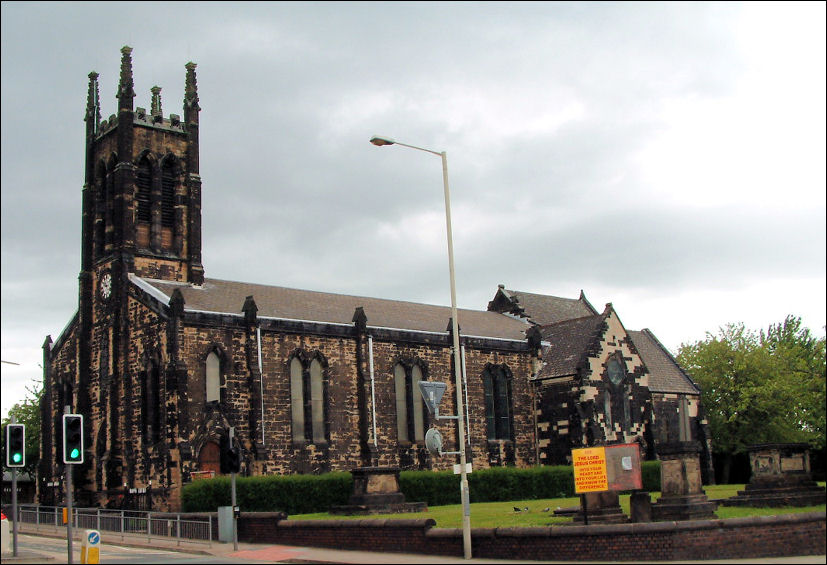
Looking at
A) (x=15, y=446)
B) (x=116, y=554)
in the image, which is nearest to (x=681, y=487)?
(x=116, y=554)

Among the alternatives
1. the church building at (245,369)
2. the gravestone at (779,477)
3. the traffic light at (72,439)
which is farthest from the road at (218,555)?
the church building at (245,369)

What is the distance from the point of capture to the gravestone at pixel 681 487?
24.3m

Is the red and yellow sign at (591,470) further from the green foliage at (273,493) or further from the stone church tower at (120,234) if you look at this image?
the stone church tower at (120,234)

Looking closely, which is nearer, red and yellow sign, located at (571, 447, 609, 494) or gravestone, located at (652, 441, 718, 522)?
red and yellow sign, located at (571, 447, 609, 494)

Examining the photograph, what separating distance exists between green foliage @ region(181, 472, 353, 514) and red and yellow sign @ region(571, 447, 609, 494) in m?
15.7

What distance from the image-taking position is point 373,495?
3222 centimetres

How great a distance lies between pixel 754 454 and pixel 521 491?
20.0 metres

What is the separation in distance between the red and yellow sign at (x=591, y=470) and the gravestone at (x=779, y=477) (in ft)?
17.5

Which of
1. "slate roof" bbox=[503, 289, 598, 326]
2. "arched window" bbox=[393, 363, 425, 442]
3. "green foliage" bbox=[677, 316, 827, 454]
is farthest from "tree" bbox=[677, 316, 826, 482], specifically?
"arched window" bbox=[393, 363, 425, 442]

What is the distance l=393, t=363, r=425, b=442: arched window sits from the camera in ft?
157

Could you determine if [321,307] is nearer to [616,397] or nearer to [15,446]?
[616,397]

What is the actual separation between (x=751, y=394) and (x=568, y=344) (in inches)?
563

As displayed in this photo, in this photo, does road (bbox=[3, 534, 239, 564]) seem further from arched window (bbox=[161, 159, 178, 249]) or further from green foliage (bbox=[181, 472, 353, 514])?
arched window (bbox=[161, 159, 178, 249])

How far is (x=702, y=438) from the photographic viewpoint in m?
56.3
